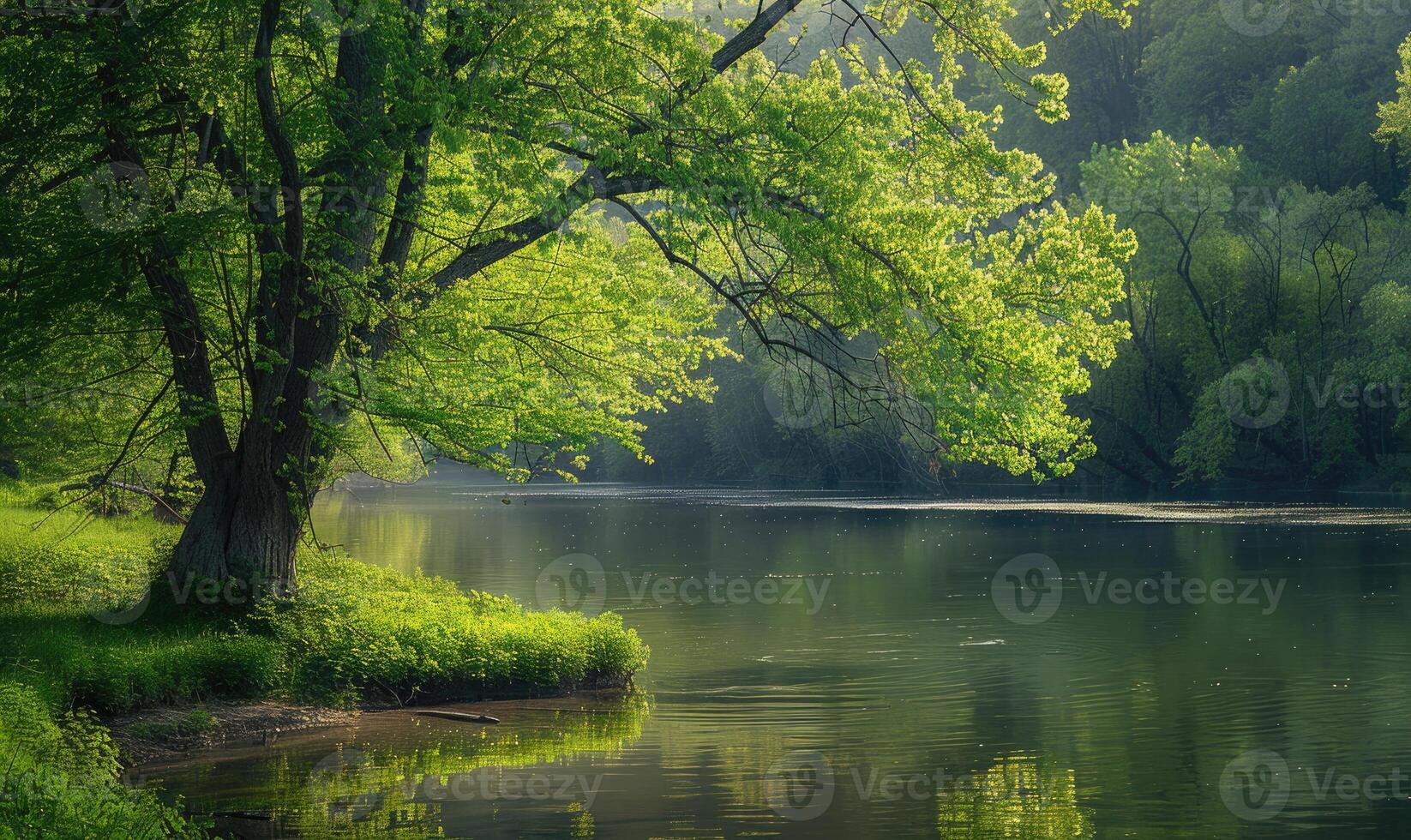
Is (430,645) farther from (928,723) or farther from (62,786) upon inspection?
(62,786)

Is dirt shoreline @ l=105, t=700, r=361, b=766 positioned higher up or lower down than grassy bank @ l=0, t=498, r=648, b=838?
lower down

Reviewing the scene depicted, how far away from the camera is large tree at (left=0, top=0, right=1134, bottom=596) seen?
55.8ft

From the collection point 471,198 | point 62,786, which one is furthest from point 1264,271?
point 62,786

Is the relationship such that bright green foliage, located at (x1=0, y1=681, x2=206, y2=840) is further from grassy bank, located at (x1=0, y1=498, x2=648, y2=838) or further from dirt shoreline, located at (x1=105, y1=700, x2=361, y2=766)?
dirt shoreline, located at (x1=105, y1=700, x2=361, y2=766)

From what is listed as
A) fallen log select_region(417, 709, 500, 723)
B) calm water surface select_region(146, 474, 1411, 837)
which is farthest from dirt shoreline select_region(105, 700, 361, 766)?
fallen log select_region(417, 709, 500, 723)

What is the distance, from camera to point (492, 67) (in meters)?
17.5

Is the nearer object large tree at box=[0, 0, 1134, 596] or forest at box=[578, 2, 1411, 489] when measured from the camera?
large tree at box=[0, 0, 1134, 596]

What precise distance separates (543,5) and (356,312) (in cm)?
437

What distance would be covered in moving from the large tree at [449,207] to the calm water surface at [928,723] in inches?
144

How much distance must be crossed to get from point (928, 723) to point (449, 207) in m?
9.14

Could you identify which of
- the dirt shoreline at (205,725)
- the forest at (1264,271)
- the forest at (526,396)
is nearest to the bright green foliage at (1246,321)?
the forest at (1264,271)

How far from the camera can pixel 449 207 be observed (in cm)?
1953

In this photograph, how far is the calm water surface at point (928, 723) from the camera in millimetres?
14375

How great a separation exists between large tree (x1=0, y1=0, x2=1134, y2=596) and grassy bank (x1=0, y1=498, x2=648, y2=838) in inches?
45.5
